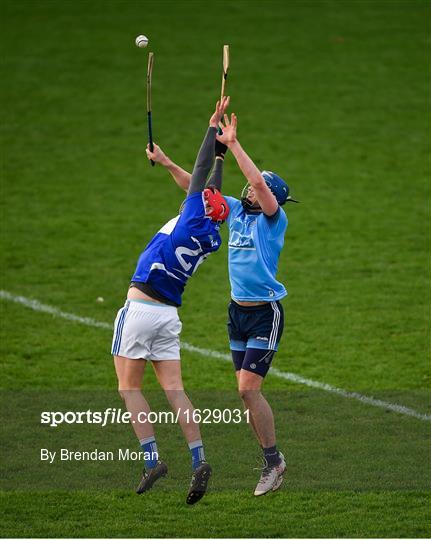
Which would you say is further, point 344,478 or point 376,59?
point 376,59

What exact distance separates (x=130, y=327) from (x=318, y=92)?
14.5m

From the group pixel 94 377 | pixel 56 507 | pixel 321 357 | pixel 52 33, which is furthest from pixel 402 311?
pixel 52 33

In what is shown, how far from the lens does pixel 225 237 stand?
18.3 m

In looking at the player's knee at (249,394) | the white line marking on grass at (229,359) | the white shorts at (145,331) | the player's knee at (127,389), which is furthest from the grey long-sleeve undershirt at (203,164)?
the white line marking on grass at (229,359)

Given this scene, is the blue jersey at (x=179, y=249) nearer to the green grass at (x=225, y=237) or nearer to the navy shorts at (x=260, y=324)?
the navy shorts at (x=260, y=324)

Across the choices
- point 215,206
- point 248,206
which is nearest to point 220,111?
point 215,206

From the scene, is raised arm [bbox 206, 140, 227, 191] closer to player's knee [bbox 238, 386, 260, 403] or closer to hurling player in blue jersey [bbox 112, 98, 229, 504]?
hurling player in blue jersey [bbox 112, 98, 229, 504]

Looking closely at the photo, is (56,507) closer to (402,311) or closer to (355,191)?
(402,311)

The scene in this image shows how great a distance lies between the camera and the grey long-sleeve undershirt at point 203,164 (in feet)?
30.9

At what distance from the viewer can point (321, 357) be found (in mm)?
14344

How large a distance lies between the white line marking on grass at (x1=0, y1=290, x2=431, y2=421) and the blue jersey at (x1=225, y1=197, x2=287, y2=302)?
3.53 meters

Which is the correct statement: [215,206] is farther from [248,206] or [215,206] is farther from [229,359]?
[229,359]

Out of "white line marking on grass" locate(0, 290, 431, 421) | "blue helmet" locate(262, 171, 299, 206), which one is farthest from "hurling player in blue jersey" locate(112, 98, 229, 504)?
"white line marking on grass" locate(0, 290, 431, 421)

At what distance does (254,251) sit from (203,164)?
2.76ft
